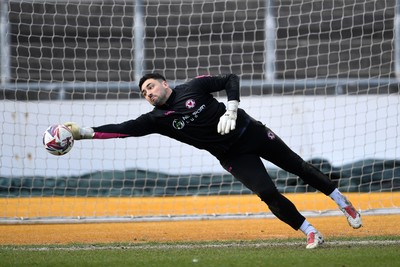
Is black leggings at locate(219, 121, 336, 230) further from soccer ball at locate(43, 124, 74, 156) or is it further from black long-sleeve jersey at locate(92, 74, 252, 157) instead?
soccer ball at locate(43, 124, 74, 156)

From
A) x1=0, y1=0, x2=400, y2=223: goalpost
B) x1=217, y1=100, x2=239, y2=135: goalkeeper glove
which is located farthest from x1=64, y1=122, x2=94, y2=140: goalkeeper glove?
x1=0, y1=0, x2=400, y2=223: goalpost

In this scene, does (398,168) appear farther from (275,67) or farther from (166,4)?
(166,4)

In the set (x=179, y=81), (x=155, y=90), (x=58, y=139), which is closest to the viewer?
(x=58, y=139)

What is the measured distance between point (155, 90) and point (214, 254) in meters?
1.54

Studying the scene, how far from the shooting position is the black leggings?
7.84 m

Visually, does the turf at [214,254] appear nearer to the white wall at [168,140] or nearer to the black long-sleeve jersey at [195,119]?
the black long-sleeve jersey at [195,119]

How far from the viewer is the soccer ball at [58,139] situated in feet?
25.9

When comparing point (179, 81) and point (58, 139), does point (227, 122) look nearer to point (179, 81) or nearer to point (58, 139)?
point (58, 139)

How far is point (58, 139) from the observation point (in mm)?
7871

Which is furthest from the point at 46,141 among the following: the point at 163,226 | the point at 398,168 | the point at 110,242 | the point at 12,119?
the point at 398,168

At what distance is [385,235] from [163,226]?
9.75 ft

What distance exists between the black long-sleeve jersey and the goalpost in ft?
16.9

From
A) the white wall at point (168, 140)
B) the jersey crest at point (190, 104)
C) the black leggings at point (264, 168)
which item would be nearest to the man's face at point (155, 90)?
the jersey crest at point (190, 104)

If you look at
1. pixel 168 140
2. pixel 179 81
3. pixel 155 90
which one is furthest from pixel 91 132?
pixel 179 81
